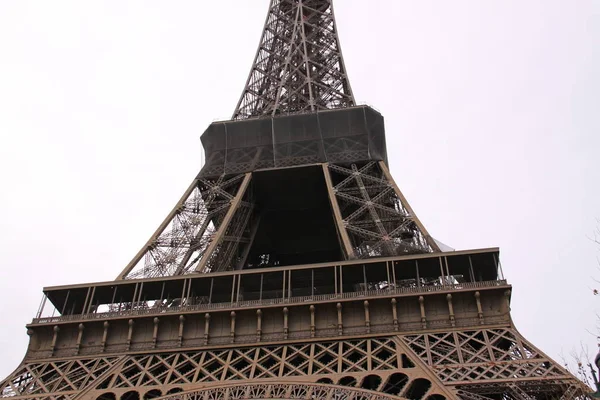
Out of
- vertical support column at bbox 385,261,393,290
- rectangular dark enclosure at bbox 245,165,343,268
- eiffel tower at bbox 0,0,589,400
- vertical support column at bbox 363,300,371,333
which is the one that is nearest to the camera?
eiffel tower at bbox 0,0,589,400

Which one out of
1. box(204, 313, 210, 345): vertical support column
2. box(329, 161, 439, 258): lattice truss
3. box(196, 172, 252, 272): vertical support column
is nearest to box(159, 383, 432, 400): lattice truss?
box(204, 313, 210, 345): vertical support column

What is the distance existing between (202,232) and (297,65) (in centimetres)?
1684

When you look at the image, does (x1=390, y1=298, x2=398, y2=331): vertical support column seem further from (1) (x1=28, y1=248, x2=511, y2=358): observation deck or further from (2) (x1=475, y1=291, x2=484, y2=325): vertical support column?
(2) (x1=475, y1=291, x2=484, y2=325): vertical support column

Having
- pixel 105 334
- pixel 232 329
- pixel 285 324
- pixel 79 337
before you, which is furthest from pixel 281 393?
pixel 79 337

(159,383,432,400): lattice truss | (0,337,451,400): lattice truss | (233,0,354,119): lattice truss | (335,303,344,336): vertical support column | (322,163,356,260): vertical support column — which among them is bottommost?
(159,383,432,400): lattice truss

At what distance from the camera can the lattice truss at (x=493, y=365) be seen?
21812mm

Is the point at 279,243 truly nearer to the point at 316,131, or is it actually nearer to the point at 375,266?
the point at 316,131

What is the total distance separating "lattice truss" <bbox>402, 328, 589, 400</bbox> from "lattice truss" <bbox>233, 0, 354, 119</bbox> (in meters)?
19.6

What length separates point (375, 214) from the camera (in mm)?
33125

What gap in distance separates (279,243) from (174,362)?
16.7m

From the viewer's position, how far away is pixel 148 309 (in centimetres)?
2895

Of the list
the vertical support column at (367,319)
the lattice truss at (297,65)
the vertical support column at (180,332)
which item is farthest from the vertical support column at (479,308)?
the lattice truss at (297,65)

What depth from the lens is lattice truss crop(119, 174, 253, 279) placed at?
32.3 m

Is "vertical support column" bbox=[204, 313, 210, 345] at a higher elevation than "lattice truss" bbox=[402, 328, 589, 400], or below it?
higher
